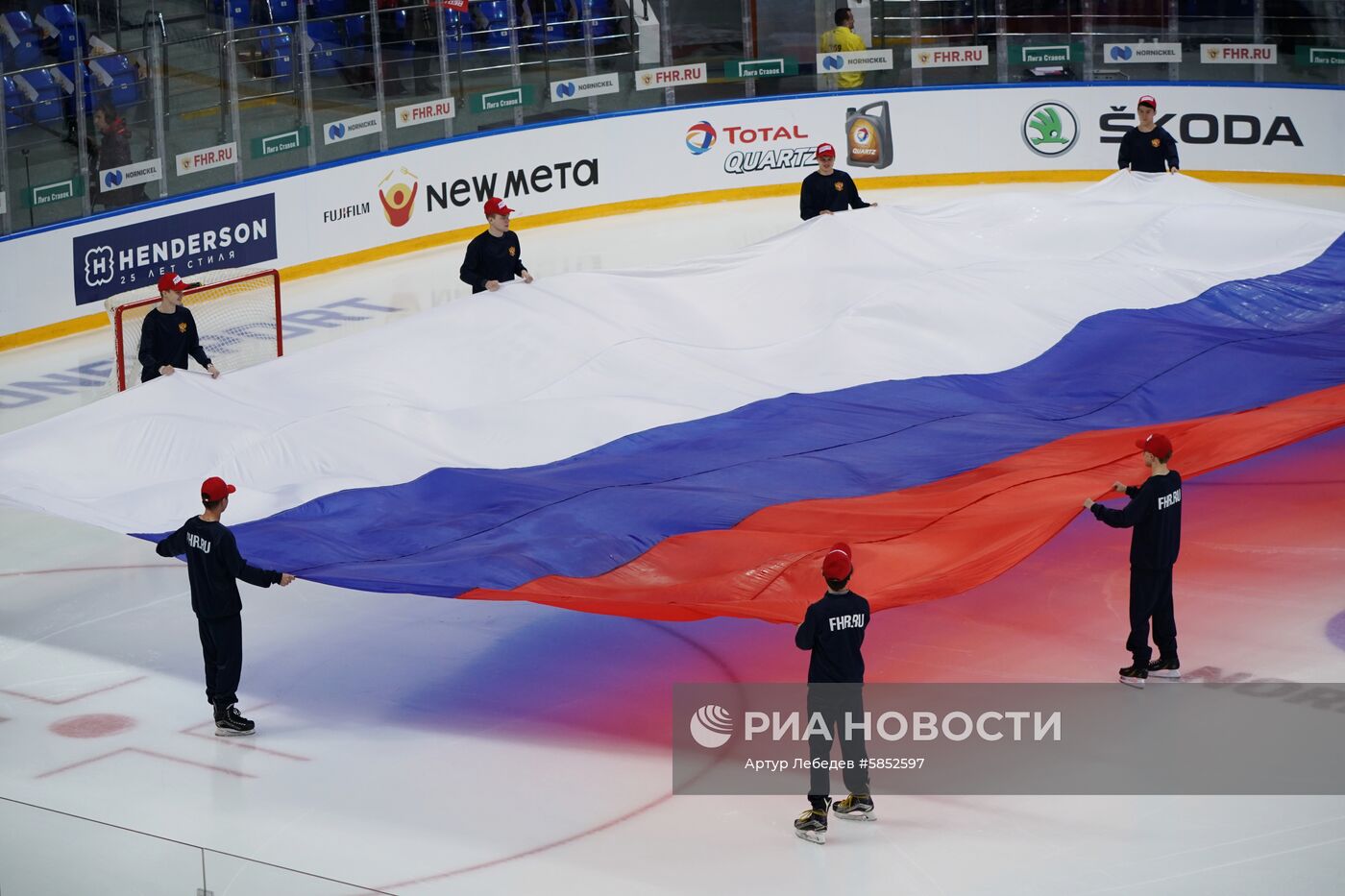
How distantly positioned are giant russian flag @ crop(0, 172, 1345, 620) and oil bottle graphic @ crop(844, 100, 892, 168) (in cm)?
903

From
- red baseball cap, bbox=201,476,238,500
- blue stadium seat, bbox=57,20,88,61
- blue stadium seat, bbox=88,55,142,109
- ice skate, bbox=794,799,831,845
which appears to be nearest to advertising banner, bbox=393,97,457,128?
blue stadium seat, bbox=88,55,142,109

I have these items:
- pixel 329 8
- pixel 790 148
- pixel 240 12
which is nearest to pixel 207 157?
pixel 240 12

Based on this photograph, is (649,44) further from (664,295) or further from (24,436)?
(24,436)

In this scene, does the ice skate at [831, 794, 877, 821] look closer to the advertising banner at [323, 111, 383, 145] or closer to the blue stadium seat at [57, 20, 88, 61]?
the blue stadium seat at [57, 20, 88, 61]

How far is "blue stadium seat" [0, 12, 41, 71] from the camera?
672 inches

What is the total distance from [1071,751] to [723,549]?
76.4 inches

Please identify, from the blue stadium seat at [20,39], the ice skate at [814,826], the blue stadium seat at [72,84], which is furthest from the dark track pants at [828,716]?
the blue stadium seat at [20,39]

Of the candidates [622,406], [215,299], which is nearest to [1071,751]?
[622,406]

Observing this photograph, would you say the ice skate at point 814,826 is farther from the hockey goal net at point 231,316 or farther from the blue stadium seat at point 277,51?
the blue stadium seat at point 277,51

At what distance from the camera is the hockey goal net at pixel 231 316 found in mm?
14219

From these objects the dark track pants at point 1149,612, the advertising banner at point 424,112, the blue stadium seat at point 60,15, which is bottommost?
the dark track pants at point 1149,612

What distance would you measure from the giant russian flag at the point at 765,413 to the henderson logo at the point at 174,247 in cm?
715

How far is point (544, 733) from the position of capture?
865 cm

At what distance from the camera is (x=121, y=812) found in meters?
8.02
